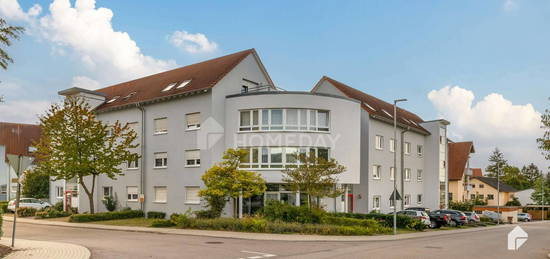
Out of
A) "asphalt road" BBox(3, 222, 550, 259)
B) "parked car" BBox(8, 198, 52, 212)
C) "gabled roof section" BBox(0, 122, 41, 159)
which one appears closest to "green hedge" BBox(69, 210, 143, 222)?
"asphalt road" BBox(3, 222, 550, 259)

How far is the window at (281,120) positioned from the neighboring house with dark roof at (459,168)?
125 ft

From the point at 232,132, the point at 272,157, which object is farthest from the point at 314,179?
the point at 232,132

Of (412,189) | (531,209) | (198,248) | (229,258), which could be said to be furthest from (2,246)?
(531,209)

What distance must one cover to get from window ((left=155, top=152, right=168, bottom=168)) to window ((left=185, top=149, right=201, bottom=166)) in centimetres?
220

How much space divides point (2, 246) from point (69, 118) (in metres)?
18.2

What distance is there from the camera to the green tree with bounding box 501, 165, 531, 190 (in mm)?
108562

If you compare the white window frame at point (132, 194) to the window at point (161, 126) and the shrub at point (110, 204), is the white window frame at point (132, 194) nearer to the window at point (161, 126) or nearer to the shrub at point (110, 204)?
the shrub at point (110, 204)

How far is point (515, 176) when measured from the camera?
366 ft

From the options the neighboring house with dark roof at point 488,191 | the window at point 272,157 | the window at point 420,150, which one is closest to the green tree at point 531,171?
the neighboring house with dark roof at point 488,191

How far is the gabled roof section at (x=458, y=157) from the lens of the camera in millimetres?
60713

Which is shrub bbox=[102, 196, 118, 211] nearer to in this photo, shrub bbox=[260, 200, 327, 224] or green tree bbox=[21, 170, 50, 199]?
shrub bbox=[260, 200, 327, 224]

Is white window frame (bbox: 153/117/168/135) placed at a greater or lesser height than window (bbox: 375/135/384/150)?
greater

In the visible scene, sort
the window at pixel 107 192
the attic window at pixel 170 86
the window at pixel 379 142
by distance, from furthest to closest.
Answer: the window at pixel 379 142
the window at pixel 107 192
the attic window at pixel 170 86

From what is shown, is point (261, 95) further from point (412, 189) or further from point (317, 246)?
point (412, 189)
